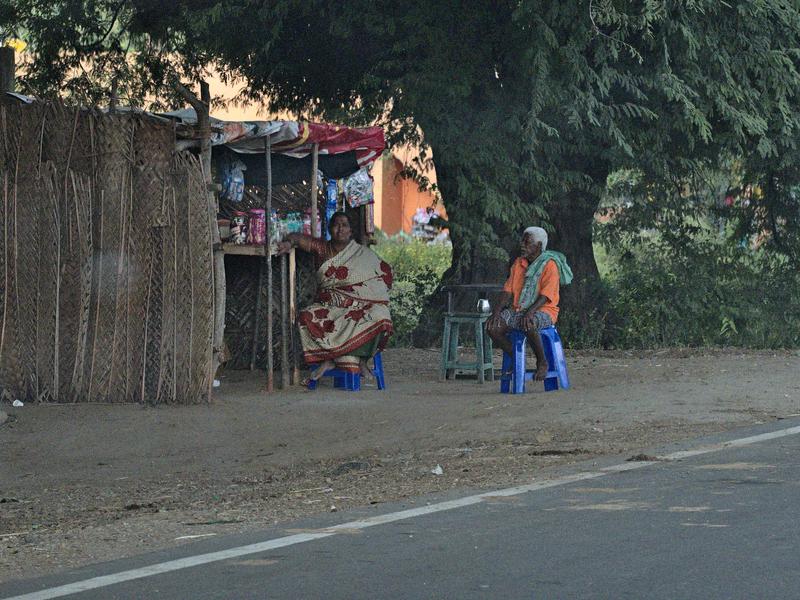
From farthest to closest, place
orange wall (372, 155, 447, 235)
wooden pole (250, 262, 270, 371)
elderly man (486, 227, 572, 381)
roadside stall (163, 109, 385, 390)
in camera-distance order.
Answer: orange wall (372, 155, 447, 235)
wooden pole (250, 262, 270, 371)
roadside stall (163, 109, 385, 390)
elderly man (486, 227, 572, 381)

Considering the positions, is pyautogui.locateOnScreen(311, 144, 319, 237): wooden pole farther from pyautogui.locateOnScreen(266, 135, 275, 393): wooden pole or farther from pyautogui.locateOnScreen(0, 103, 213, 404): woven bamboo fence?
pyautogui.locateOnScreen(0, 103, 213, 404): woven bamboo fence

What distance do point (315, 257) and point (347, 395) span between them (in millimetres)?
1426

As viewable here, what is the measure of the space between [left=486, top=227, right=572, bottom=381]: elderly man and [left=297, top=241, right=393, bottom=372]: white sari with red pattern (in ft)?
3.90

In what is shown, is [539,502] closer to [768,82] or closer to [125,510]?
[125,510]

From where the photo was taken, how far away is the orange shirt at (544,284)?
1217 cm

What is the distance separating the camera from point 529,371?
1245 centimetres

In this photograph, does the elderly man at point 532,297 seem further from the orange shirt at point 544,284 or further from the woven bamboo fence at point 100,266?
the woven bamboo fence at point 100,266

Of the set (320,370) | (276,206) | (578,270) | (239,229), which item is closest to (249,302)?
(276,206)

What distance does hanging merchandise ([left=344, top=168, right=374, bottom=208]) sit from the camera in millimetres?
13703

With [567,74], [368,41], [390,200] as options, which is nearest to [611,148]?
[567,74]

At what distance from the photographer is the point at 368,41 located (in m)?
16.2

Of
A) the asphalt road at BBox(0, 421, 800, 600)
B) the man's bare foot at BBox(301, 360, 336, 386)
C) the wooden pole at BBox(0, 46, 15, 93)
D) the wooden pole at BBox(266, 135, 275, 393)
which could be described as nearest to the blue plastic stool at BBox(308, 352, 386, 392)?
the man's bare foot at BBox(301, 360, 336, 386)

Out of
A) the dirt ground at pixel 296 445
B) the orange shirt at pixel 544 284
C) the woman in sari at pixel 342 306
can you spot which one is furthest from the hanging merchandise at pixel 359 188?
the orange shirt at pixel 544 284

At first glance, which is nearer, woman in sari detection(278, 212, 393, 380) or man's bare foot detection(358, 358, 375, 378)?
woman in sari detection(278, 212, 393, 380)
